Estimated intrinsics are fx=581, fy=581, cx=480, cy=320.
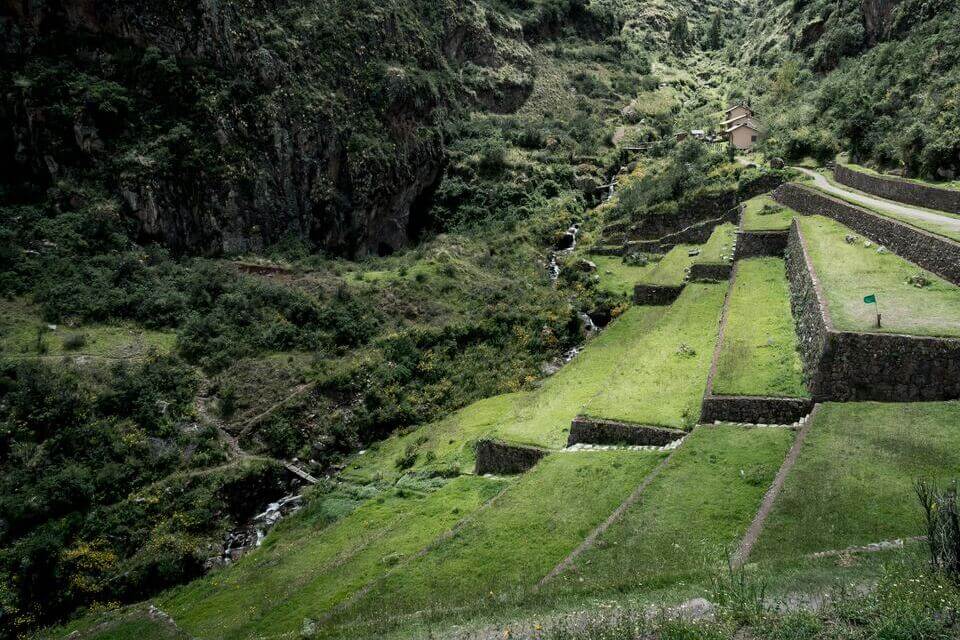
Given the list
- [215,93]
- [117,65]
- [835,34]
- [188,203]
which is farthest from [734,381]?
[835,34]

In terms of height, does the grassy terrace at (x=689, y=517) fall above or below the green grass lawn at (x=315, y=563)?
above

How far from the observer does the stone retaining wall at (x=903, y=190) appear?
26.2 m

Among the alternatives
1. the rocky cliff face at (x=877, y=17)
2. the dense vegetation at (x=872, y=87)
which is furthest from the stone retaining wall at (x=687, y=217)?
the rocky cliff face at (x=877, y=17)

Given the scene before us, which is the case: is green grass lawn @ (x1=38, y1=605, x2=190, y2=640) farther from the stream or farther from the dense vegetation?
the dense vegetation

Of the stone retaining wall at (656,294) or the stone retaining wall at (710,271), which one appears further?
the stone retaining wall at (656,294)

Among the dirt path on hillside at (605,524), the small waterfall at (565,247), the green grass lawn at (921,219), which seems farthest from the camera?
the small waterfall at (565,247)

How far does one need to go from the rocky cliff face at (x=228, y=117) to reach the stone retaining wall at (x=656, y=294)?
26.5 m

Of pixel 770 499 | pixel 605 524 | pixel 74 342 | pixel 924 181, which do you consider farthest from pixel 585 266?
pixel 74 342

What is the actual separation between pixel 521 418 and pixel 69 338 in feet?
78.0

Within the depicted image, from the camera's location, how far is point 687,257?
128ft

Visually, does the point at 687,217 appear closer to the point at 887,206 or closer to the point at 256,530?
the point at 887,206

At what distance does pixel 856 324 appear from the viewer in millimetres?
16594

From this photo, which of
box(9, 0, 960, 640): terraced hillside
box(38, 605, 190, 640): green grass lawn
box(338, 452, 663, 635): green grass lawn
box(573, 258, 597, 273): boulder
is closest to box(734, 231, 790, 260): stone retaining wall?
box(9, 0, 960, 640): terraced hillside

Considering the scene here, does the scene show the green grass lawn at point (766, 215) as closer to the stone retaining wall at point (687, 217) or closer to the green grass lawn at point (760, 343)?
the stone retaining wall at point (687, 217)
